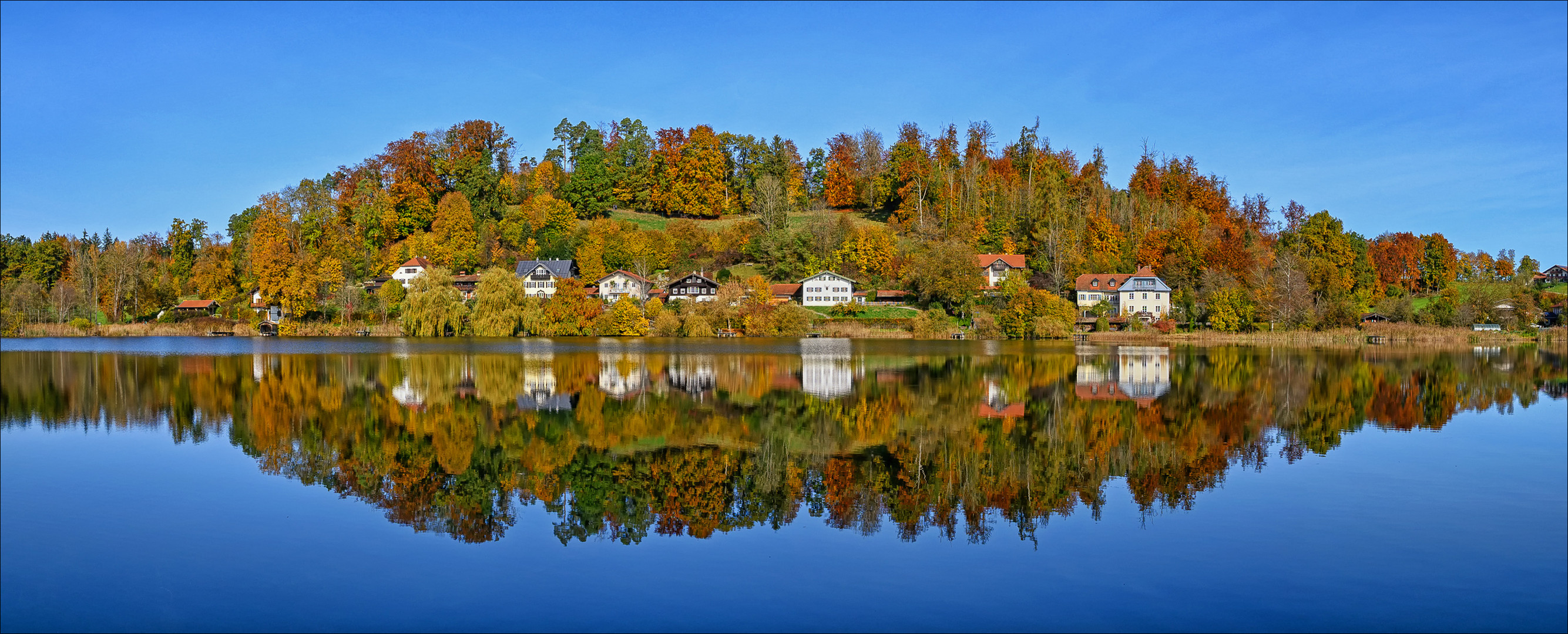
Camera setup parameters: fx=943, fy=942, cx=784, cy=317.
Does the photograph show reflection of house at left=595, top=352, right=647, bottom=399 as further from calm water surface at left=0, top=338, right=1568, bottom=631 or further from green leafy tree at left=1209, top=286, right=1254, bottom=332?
green leafy tree at left=1209, top=286, right=1254, bottom=332

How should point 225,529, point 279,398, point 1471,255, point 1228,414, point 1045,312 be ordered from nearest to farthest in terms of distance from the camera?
point 225,529, point 1228,414, point 279,398, point 1045,312, point 1471,255

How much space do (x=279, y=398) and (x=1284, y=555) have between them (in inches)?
1004

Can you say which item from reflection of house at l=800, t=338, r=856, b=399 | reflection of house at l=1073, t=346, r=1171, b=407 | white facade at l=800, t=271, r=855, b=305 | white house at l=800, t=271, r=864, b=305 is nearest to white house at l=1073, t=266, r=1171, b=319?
white house at l=800, t=271, r=864, b=305

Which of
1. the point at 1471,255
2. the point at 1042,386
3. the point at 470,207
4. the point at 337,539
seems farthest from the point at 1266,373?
the point at 1471,255

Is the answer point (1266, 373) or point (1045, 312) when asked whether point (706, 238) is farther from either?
point (1266, 373)

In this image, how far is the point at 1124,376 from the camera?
36.9 meters

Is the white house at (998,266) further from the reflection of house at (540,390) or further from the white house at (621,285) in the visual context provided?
the reflection of house at (540,390)

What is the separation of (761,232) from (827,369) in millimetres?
63824

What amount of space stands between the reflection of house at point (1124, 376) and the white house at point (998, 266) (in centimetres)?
3320

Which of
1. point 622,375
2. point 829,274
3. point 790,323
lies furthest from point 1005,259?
point 622,375

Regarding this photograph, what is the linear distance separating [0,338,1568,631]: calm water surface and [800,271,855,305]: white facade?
55.1 meters

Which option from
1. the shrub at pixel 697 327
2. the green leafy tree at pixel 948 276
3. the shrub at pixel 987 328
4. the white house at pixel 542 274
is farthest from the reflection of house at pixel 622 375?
the white house at pixel 542 274

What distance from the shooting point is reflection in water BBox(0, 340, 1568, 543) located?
1428cm

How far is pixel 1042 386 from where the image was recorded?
32219 millimetres
